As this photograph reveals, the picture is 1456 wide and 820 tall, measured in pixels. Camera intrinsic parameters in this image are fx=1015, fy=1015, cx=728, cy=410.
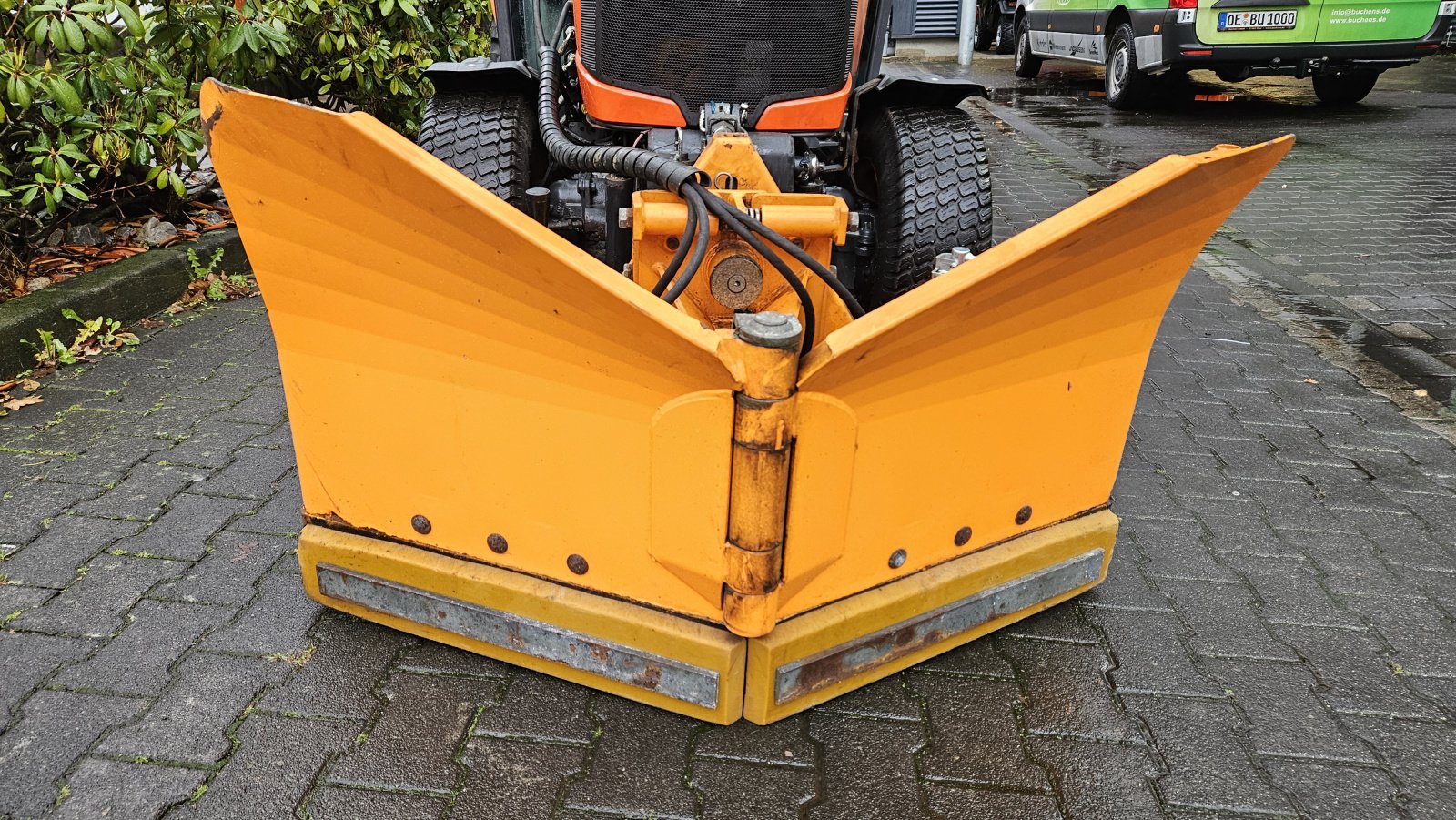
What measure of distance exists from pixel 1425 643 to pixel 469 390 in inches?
101

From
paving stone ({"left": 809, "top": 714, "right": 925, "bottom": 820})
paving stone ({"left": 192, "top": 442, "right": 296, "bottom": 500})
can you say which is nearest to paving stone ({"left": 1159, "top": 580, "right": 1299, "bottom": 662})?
paving stone ({"left": 809, "top": 714, "right": 925, "bottom": 820})

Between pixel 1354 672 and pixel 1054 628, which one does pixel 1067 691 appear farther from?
pixel 1354 672

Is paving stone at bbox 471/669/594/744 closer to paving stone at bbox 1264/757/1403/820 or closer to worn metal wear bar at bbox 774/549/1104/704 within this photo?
worn metal wear bar at bbox 774/549/1104/704

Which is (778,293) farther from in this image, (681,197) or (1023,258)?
(1023,258)

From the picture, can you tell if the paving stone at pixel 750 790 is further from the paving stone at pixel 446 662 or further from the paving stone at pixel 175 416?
the paving stone at pixel 175 416

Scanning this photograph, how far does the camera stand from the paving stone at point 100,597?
2.57m

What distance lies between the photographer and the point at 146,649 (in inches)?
98.3

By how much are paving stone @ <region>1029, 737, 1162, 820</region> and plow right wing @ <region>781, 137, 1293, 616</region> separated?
50 centimetres

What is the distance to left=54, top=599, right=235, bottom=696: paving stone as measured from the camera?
7.79ft

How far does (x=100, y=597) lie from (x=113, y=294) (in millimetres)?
2261

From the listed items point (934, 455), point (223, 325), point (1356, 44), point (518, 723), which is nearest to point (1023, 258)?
point (934, 455)

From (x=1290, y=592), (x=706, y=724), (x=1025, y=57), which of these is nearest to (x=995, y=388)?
(x=706, y=724)

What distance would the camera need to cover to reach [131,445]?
3.48 meters

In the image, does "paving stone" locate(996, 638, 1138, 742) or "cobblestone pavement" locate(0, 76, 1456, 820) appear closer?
"cobblestone pavement" locate(0, 76, 1456, 820)
